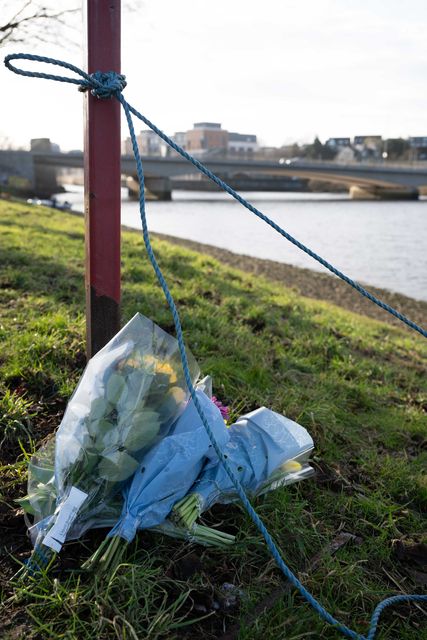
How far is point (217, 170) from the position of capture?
2014 inches

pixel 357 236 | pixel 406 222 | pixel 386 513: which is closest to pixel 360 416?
pixel 386 513

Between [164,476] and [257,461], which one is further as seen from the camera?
[257,461]

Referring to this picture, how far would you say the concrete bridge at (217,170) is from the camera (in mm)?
44531

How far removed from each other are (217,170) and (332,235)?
89.5 feet

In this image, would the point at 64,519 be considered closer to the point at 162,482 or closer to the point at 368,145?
the point at 162,482

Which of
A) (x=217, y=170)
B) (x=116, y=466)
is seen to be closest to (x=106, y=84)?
(x=116, y=466)

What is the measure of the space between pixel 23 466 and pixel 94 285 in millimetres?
783

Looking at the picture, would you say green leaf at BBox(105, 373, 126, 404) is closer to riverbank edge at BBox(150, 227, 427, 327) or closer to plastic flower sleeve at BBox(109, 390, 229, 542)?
plastic flower sleeve at BBox(109, 390, 229, 542)

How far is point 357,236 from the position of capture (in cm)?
2559

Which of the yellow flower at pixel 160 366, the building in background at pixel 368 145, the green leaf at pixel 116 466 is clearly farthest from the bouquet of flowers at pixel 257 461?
the building in background at pixel 368 145

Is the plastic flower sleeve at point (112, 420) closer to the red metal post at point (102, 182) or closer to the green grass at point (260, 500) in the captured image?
the green grass at point (260, 500)

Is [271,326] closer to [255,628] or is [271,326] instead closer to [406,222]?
[255,628]

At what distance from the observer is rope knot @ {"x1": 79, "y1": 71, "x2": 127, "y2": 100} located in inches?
88.4

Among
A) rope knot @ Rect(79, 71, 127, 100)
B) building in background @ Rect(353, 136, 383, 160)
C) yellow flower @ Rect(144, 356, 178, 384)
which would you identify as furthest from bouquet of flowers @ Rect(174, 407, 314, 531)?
building in background @ Rect(353, 136, 383, 160)
